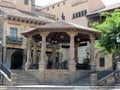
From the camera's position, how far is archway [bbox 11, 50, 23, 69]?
43.7 meters

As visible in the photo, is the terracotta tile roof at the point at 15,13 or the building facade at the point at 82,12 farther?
the building facade at the point at 82,12

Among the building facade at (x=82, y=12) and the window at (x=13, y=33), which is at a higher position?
the building facade at (x=82, y=12)

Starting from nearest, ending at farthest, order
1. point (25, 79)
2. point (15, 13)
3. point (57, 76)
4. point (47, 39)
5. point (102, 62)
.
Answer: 1. point (25, 79)
2. point (57, 76)
3. point (47, 39)
4. point (15, 13)
5. point (102, 62)

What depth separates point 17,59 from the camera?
44.2m

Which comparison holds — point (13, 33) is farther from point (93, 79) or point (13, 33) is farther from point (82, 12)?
point (93, 79)

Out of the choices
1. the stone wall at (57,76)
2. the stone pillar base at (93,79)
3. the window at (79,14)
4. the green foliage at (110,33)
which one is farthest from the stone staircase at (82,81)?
the window at (79,14)

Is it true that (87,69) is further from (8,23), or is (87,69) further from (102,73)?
(8,23)

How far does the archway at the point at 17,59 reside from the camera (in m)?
43.7

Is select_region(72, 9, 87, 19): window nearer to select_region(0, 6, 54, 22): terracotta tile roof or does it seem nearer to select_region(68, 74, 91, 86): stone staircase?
select_region(0, 6, 54, 22): terracotta tile roof

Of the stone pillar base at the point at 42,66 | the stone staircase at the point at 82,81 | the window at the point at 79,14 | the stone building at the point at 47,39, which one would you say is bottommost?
the stone staircase at the point at 82,81

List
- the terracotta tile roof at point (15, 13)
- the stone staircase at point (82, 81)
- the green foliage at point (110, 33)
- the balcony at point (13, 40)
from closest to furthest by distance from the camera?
the stone staircase at point (82, 81), the green foliage at point (110, 33), the balcony at point (13, 40), the terracotta tile roof at point (15, 13)

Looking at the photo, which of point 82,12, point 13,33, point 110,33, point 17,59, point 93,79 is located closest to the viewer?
point 93,79

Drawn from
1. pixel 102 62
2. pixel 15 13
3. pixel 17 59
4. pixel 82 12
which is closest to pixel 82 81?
pixel 15 13

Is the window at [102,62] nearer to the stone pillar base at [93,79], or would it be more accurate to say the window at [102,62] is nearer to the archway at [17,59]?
the archway at [17,59]
